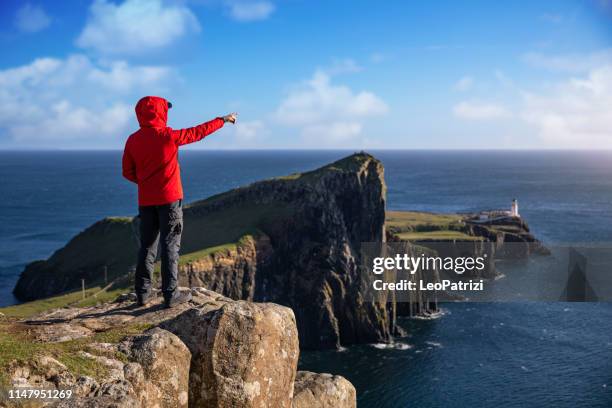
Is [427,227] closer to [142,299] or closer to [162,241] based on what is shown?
[142,299]

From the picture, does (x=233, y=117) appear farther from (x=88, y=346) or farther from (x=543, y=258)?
(x=543, y=258)

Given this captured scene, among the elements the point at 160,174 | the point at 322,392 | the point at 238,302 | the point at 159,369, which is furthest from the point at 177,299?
the point at 322,392

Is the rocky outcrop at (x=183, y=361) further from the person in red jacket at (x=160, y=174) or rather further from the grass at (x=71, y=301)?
the grass at (x=71, y=301)

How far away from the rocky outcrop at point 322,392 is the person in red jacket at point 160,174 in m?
3.37

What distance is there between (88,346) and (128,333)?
931 millimetres

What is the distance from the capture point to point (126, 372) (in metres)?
8.77

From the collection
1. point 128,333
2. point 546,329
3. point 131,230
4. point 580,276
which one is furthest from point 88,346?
point 580,276

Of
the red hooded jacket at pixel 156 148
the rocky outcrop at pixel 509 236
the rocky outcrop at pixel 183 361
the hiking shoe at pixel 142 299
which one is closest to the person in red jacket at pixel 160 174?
the red hooded jacket at pixel 156 148

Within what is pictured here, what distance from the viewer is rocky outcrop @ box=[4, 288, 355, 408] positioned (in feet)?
26.9

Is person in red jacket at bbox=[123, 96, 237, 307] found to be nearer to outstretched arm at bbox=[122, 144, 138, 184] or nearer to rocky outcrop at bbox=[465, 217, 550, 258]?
outstretched arm at bbox=[122, 144, 138, 184]

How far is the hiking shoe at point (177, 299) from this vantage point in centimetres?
1208

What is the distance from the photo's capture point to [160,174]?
37.9 ft

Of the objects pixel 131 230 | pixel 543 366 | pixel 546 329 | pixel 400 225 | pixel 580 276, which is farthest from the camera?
pixel 400 225

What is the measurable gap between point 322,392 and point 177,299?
3.94 m
